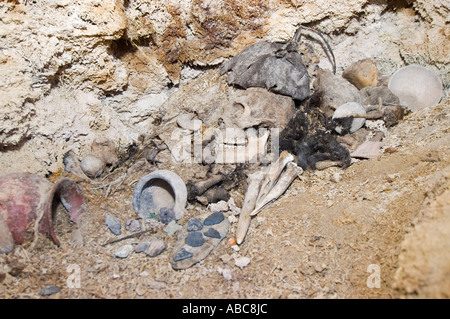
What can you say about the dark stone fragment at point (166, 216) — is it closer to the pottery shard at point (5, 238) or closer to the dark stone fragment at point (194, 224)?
the dark stone fragment at point (194, 224)

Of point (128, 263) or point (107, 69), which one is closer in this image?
point (128, 263)

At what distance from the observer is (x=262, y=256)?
3.20 m

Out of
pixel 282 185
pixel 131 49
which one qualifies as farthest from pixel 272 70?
pixel 131 49

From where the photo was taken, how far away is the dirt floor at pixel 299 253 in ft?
9.09

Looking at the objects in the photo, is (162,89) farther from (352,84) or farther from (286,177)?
(352,84)

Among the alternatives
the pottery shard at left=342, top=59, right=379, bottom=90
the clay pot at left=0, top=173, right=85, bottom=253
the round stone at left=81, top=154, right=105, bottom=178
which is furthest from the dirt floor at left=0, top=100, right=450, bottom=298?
the pottery shard at left=342, top=59, right=379, bottom=90

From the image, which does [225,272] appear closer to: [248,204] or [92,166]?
[248,204]

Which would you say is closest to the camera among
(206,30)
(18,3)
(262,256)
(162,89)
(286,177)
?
(262,256)

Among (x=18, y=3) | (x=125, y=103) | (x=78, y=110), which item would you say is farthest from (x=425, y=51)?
(x=18, y=3)

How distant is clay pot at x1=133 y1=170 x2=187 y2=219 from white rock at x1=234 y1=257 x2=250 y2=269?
2.84ft

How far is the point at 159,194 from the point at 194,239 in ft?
2.78

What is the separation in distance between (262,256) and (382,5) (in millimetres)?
4103

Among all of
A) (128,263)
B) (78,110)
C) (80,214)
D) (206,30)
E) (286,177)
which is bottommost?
(128,263)

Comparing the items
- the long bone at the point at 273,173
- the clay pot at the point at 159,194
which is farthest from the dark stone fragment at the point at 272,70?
the clay pot at the point at 159,194
